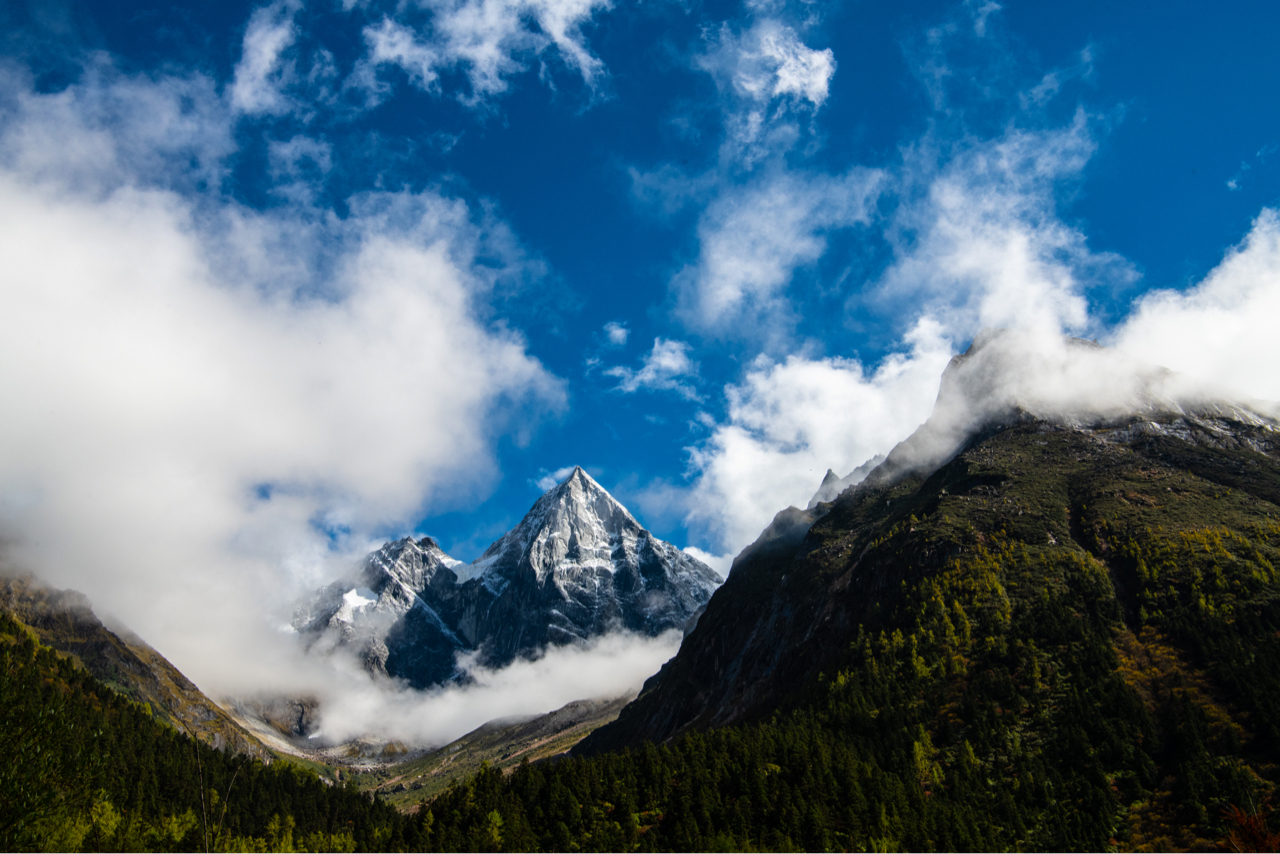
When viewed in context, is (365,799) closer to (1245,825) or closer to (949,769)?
(949,769)

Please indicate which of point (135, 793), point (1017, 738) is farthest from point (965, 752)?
point (135, 793)

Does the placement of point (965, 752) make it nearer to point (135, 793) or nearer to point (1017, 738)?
point (1017, 738)

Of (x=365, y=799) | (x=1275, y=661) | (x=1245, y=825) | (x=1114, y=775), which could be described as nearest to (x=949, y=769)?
(x=1114, y=775)

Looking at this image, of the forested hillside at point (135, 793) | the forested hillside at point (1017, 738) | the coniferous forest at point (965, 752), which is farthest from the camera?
the forested hillside at point (1017, 738)

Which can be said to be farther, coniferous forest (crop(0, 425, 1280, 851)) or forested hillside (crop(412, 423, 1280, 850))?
forested hillside (crop(412, 423, 1280, 850))

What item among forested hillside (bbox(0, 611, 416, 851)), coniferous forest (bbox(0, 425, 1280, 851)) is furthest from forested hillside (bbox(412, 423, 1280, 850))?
forested hillside (bbox(0, 611, 416, 851))

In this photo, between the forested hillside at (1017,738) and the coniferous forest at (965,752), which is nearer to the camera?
the coniferous forest at (965,752)

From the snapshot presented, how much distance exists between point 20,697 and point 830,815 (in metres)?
110

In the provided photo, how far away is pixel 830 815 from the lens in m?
114

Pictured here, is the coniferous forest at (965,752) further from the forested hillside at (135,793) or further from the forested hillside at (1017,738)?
the forested hillside at (135,793)

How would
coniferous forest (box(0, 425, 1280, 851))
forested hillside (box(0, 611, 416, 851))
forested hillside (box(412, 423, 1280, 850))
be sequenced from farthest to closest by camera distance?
forested hillside (box(412, 423, 1280, 850)), coniferous forest (box(0, 425, 1280, 851)), forested hillside (box(0, 611, 416, 851))

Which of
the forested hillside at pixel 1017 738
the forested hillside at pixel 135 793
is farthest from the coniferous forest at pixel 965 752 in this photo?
the forested hillside at pixel 135 793

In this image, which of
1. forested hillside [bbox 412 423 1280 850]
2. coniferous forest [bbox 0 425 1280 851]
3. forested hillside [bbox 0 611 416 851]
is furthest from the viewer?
forested hillside [bbox 412 423 1280 850]

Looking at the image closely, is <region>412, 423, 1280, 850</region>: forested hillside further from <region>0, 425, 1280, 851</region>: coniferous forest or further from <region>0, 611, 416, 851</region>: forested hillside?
<region>0, 611, 416, 851</region>: forested hillside
